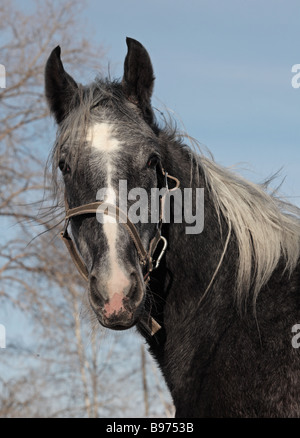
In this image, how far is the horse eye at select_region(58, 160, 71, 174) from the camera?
424 centimetres

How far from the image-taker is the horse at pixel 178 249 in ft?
12.2

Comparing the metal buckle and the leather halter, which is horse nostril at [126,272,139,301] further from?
the metal buckle

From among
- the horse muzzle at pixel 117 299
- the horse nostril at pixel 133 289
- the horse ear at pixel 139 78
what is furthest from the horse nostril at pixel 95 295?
the horse ear at pixel 139 78

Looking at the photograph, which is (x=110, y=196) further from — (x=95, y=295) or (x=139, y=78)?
(x=139, y=78)

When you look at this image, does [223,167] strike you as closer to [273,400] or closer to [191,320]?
[191,320]

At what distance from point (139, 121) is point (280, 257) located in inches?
54.4

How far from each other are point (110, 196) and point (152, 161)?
0.48 metres

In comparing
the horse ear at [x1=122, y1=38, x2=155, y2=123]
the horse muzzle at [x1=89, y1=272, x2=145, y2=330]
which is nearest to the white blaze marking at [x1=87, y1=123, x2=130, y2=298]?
the horse muzzle at [x1=89, y1=272, x2=145, y2=330]

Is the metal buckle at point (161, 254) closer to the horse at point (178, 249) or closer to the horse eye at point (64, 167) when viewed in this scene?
the horse at point (178, 249)

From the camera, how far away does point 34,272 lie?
53.3 ft

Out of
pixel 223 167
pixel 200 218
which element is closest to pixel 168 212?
pixel 200 218

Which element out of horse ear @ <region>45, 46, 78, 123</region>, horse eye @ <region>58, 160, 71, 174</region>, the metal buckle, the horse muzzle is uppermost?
horse ear @ <region>45, 46, 78, 123</region>

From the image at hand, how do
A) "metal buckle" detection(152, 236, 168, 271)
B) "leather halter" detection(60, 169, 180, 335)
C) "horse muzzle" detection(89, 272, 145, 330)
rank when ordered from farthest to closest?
"metal buckle" detection(152, 236, 168, 271), "leather halter" detection(60, 169, 180, 335), "horse muzzle" detection(89, 272, 145, 330)

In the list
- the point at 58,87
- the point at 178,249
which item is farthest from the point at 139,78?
the point at 178,249
